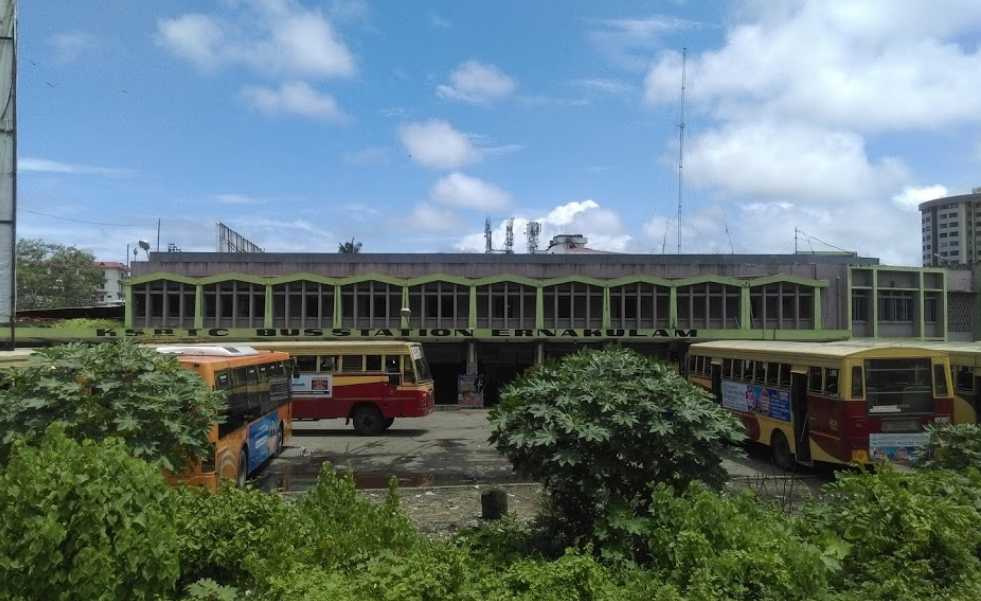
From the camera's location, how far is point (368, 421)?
72.6 feet

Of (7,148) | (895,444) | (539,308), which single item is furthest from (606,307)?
(7,148)

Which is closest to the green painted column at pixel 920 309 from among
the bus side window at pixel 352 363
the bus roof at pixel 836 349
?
the bus roof at pixel 836 349

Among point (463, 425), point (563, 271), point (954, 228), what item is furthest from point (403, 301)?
point (954, 228)

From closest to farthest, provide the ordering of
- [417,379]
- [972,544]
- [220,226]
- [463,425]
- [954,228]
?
1. [972,544]
2. [417,379]
3. [463,425]
4. [220,226]
5. [954,228]

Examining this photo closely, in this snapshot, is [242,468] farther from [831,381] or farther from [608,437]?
[831,381]

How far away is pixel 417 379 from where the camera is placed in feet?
73.0

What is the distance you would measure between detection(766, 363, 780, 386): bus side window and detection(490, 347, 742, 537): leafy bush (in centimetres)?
995

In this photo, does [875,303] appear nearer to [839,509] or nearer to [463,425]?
[463,425]

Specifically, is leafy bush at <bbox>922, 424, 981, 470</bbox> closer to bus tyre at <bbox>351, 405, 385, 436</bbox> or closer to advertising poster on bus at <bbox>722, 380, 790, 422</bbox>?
advertising poster on bus at <bbox>722, 380, 790, 422</bbox>

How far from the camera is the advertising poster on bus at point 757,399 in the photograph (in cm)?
1467

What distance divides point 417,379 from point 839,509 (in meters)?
17.4

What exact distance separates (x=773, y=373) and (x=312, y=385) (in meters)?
13.8

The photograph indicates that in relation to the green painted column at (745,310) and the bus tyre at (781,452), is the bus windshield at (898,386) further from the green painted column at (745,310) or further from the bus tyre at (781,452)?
the green painted column at (745,310)

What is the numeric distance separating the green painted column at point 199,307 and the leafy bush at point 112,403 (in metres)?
31.0
